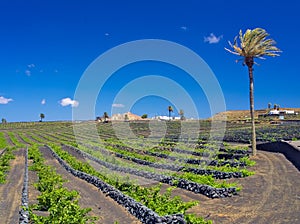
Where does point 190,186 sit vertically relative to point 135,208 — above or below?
above

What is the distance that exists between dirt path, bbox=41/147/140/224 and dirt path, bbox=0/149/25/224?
362 cm

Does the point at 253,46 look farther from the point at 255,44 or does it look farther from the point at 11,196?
the point at 11,196

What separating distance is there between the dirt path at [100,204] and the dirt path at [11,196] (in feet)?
11.9

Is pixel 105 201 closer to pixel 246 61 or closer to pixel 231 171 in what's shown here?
pixel 231 171

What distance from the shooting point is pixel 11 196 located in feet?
70.5

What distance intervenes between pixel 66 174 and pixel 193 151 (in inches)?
651

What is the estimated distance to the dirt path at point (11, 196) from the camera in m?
16.7

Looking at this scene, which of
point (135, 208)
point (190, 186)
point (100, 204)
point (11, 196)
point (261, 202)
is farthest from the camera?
point (11, 196)

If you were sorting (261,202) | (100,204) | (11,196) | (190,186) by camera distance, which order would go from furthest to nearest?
(11,196), (190,186), (100,204), (261,202)

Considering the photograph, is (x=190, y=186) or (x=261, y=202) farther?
(x=190, y=186)

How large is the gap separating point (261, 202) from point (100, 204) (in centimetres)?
900

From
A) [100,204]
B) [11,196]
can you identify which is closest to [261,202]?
[100,204]

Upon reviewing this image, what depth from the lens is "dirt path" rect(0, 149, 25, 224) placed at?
658 inches

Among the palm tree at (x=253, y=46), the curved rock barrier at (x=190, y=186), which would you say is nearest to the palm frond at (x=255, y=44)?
the palm tree at (x=253, y=46)
